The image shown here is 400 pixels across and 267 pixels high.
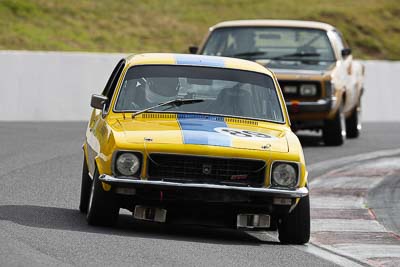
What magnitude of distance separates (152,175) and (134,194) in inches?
7.5

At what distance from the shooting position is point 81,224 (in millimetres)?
10344

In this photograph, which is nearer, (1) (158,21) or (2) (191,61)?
(2) (191,61)

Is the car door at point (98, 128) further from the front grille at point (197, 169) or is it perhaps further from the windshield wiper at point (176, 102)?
the front grille at point (197, 169)

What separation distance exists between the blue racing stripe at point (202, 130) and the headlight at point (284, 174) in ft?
1.27

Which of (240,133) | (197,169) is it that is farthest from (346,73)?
(197,169)

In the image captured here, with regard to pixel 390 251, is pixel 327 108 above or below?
below

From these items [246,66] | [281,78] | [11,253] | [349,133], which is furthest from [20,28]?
[11,253]

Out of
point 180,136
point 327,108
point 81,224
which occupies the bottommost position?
point 327,108

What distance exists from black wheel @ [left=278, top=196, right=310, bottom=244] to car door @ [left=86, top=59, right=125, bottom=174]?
4.90 ft

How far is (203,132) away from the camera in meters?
10.2

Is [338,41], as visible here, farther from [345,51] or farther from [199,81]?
[199,81]

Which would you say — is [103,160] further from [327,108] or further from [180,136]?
[327,108]

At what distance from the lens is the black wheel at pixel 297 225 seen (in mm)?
10172

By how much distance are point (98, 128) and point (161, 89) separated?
0.59 m
